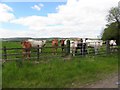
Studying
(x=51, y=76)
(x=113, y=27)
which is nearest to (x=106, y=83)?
(x=51, y=76)

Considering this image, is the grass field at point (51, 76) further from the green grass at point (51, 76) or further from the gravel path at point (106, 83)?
the gravel path at point (106, 83)

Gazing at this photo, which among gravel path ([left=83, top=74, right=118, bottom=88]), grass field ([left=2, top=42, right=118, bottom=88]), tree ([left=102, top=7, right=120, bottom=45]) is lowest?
gravel path ([left=83, top=74, right=118, bottom=88])

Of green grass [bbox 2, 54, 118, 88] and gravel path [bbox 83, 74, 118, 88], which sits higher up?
green grass [bbox 2, 54, 118, 88]

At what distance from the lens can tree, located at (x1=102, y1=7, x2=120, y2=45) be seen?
44491mm

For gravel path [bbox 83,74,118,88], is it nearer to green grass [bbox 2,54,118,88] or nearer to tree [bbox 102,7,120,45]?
green grass [bbox 2,54,118,88]

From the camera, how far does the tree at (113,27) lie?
4449 cm

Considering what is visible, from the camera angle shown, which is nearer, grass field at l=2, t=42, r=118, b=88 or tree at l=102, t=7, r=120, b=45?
grass field at l=2, t=42, r=118, b=88

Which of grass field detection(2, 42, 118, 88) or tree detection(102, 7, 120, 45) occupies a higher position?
tree detection(102, 7, 120, 45)

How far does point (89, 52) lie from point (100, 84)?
1238 cm

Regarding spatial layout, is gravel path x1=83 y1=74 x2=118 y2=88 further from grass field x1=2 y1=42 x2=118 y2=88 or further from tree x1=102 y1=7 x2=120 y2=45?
tree x1=102 y1=7 x2=120 y2=45

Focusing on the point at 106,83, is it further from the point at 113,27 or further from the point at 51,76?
the point at 113,27

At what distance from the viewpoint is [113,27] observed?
47.2 metres

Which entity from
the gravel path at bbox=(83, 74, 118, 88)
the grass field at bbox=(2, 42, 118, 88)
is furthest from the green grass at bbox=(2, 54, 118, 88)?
the gravel path at bbox=(83, 74, 118, 88)

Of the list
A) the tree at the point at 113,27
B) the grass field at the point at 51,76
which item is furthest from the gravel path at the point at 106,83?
the tree at the point at 113,27
